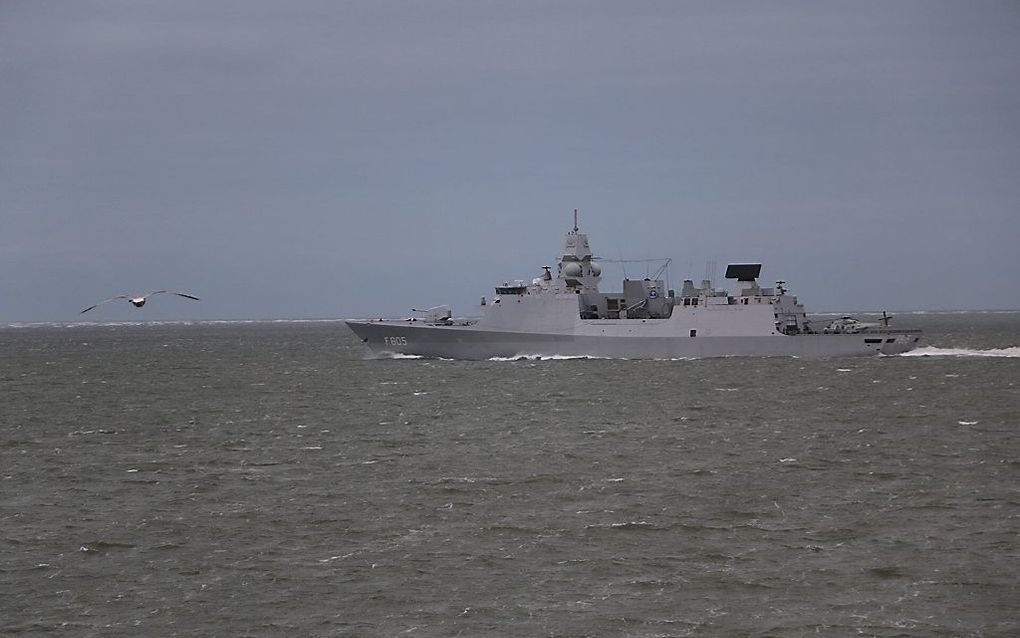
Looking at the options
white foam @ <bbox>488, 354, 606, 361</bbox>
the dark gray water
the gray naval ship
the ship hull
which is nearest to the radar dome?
the gray naval ship

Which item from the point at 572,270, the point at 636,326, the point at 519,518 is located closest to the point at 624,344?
the point at 636,326

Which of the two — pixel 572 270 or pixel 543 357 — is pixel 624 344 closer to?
pixel 543 357

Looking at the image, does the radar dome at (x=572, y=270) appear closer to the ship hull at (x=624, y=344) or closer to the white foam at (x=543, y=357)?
Result: the ship hull at (x=624, y=344)

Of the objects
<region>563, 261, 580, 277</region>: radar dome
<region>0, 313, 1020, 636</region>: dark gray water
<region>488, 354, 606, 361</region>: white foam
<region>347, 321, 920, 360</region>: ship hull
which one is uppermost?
<region>563, 261, 580, 277</region>: radar dome

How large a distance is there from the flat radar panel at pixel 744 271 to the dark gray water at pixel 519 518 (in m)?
19.0

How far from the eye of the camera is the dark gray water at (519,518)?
1165 centimetres

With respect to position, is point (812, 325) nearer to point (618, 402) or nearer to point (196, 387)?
point (618, 402)

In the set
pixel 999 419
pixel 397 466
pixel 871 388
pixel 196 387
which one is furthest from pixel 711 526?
pixel 196 387

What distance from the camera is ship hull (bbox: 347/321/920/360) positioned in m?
51.2

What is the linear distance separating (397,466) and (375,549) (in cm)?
701

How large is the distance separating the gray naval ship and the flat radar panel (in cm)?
5

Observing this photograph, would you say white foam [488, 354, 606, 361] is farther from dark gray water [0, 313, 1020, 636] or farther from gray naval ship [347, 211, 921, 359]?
dark gray water [0, 313, 1020, 636]

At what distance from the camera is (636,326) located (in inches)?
2004

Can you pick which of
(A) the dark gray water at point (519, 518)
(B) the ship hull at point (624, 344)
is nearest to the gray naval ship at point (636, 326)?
(B) the ship hull at point (624, 344)
